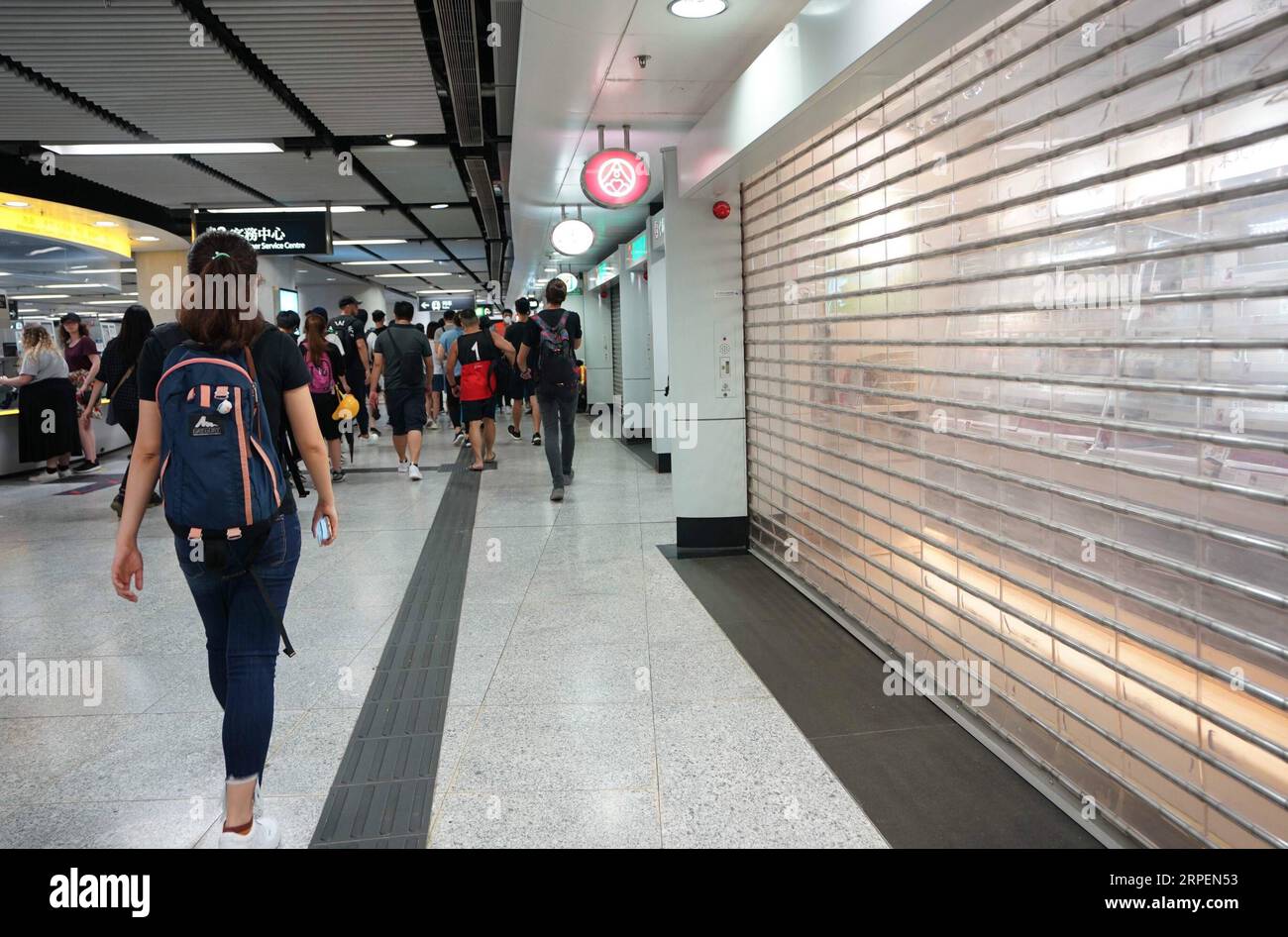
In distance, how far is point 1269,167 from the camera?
5.93ft

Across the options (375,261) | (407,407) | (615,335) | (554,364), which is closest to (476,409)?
(407,407)

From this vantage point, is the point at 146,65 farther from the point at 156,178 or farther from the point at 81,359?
the point at 81,359

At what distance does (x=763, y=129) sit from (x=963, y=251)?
1.52 meters

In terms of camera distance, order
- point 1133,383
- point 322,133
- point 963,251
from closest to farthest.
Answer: point 1133,383 → point 963,251 → point 322,133

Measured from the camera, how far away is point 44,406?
9.68m

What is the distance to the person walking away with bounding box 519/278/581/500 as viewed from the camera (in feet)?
24.9

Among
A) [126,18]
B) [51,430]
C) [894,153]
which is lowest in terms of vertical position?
[51,430]

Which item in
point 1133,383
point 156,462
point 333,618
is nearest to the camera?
point 1133,383

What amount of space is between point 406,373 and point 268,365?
21.2 feet

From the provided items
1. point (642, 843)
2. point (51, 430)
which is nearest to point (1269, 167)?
point (642, 843)

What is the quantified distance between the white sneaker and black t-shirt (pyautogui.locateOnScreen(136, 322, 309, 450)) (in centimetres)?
106

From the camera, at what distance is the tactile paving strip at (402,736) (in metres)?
2.46

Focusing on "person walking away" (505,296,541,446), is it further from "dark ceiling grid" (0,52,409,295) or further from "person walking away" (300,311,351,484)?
"dark ceiling grid" (0,52,409,295)

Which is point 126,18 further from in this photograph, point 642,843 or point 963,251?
point 642,843
